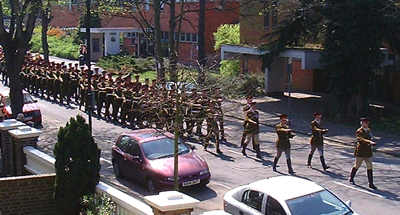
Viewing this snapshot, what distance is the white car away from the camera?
10.0 m

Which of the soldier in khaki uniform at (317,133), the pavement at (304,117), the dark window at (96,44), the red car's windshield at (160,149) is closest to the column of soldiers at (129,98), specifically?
the red car's windshield at (160,149)

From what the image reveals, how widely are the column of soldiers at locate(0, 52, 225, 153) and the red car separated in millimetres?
466

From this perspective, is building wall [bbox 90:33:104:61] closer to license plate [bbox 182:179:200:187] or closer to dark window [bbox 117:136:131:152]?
dark window [bbox 117:136:131:152]

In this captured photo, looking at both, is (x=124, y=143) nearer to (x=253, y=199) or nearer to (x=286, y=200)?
(x=253, y=199)

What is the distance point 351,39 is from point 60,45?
A: 146ft

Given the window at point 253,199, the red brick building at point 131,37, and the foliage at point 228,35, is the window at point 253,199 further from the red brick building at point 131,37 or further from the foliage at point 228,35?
the red brick building at point 131,37

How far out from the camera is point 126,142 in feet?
51.9

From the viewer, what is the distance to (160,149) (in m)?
15.1

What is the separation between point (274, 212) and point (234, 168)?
7161mm

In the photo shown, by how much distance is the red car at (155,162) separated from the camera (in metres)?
14.3

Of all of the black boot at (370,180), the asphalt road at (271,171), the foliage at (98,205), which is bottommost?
the asphalt road at (271,171)

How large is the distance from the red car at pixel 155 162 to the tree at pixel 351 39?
1169cm

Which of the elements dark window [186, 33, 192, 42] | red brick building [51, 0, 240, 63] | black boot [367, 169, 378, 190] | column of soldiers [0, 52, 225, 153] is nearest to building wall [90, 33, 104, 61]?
red brick building [51, 0, 240, 63]

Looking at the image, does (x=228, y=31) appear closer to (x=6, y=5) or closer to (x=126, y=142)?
(x=6, y=5)
